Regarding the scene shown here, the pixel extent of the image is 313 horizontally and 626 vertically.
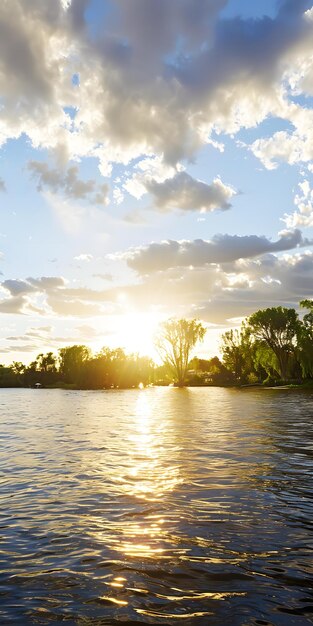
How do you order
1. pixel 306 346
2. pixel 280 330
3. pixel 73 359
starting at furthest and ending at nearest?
pixel 73 359, pixel 280 330, pixel 306 346

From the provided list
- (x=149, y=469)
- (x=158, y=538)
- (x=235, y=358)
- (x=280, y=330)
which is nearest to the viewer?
(x=158, y=538)

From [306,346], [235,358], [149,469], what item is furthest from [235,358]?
[149,469]

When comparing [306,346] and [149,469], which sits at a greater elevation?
[306,346]

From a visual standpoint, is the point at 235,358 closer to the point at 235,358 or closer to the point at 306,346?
the point at 235,358

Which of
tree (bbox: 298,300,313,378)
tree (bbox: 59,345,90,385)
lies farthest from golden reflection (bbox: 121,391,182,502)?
tree (bbox: 59,345,90,385)

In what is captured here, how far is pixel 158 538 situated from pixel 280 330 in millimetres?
102542

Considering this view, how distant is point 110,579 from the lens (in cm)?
736

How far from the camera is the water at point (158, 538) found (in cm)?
645

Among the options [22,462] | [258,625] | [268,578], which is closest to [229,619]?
[258,625]

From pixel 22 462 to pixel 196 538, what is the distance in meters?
10.9

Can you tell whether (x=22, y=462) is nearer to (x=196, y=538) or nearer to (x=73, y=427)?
(x=196, y=538)

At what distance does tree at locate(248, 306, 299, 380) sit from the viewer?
10675 cm

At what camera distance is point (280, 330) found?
4240 inches

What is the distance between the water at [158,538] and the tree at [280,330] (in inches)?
3548
